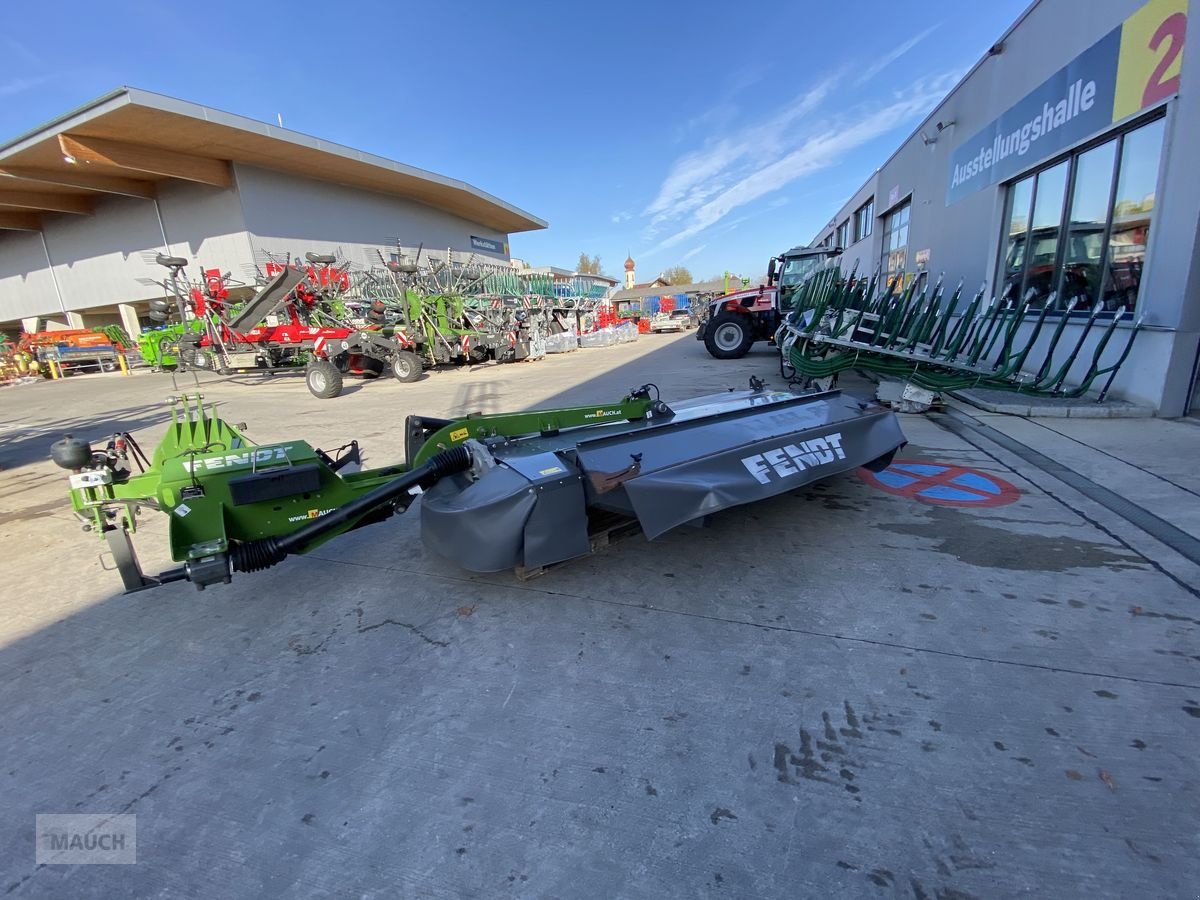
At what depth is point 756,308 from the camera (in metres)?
12.9

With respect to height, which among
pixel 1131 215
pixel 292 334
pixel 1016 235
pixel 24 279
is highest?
pixel 24 279

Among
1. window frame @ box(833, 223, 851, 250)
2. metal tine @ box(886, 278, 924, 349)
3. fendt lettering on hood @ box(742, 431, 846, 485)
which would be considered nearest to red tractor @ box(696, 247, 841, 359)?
metal tine @ box(886, 278, 924, 349)

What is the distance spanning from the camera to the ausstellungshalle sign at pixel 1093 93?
548 cm

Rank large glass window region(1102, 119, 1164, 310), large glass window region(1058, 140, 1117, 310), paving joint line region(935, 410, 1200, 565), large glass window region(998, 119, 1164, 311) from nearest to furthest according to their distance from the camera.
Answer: paving joint line region(935, 410, 1200, 565), large glass window region(1102, 119, 1164, 310), large glass window region(998, 119, 1164, 311), large glass window region(1058, 140, 1117, 310)

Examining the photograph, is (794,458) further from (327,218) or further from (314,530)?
(327,218)

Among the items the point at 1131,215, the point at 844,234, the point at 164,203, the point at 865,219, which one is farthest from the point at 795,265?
the point at 164,203

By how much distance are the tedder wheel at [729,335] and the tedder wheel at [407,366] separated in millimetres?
7023

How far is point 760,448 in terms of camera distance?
293cm

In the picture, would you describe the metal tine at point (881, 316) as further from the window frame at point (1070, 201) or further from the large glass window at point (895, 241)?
the large glass window at point (895, 241)

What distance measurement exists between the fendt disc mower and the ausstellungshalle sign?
20.6 ft

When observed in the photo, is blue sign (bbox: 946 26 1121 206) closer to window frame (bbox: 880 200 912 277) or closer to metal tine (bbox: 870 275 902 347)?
metal tine (bbox: 870 275 902 347)

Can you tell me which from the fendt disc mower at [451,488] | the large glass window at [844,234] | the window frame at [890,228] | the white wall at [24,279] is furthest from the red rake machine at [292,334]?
the large glass window at [844,234]

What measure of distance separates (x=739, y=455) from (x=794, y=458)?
0.39 m

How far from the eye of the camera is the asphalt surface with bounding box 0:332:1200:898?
148 centimetres
